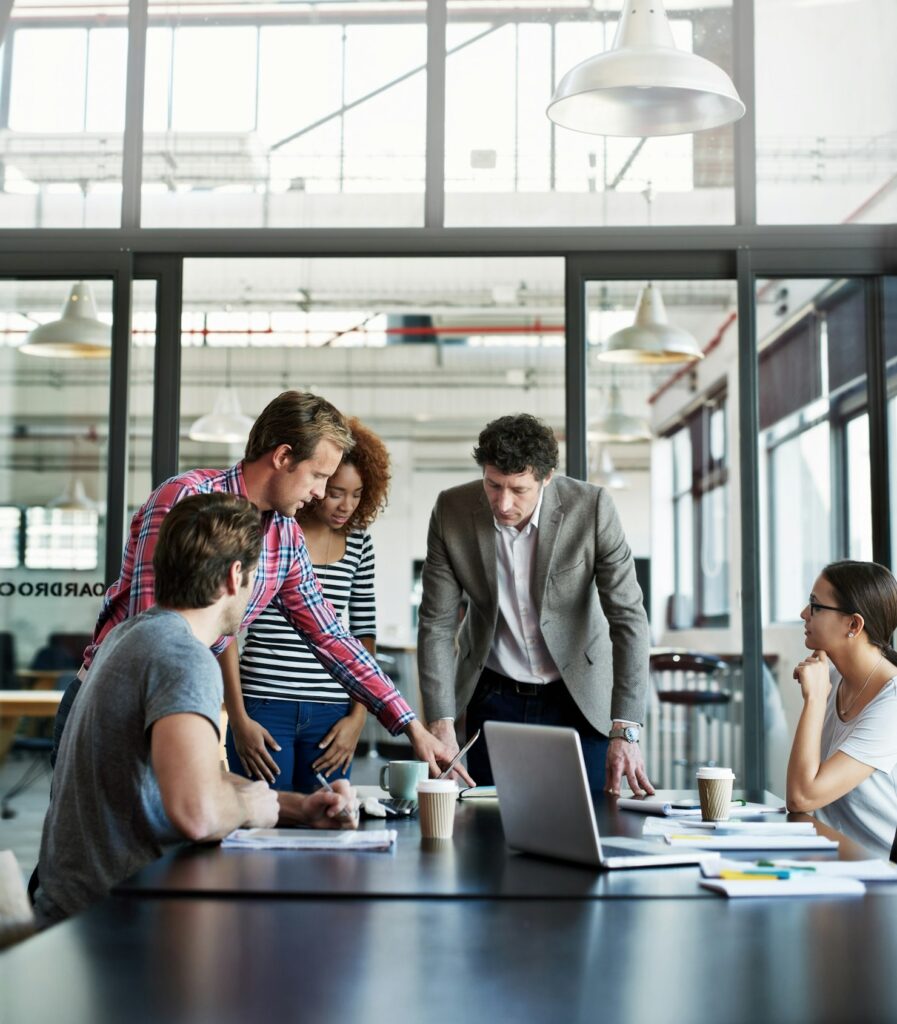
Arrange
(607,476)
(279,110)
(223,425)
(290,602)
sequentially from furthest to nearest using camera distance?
(607,476) < (223,425) < (279,110) < (290,602)

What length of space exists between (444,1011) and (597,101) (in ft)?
8.02

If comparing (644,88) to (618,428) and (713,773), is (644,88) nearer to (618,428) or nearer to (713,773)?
(713,773)

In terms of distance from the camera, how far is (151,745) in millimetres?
1821

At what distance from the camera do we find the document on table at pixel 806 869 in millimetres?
1639

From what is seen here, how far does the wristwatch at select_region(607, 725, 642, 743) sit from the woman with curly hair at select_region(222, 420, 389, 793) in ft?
2.05

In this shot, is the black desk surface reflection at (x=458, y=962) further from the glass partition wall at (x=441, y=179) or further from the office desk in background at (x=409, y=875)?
the glass partition wall at (x=441, y=179)

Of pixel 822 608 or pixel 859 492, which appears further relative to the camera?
pixel 859 492

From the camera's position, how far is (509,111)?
429 centimetres

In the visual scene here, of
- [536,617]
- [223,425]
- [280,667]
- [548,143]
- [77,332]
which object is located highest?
[548,143]

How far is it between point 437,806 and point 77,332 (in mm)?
2974

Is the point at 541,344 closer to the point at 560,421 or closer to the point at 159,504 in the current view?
the point at 560,421

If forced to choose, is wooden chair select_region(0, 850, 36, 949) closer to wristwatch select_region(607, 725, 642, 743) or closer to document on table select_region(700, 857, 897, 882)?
document on table select_region(700, 857, 897, 882)

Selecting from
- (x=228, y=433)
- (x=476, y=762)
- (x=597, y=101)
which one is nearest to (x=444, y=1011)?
(x=476, y=762)

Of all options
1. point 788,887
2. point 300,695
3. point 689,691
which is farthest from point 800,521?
point 788,887
